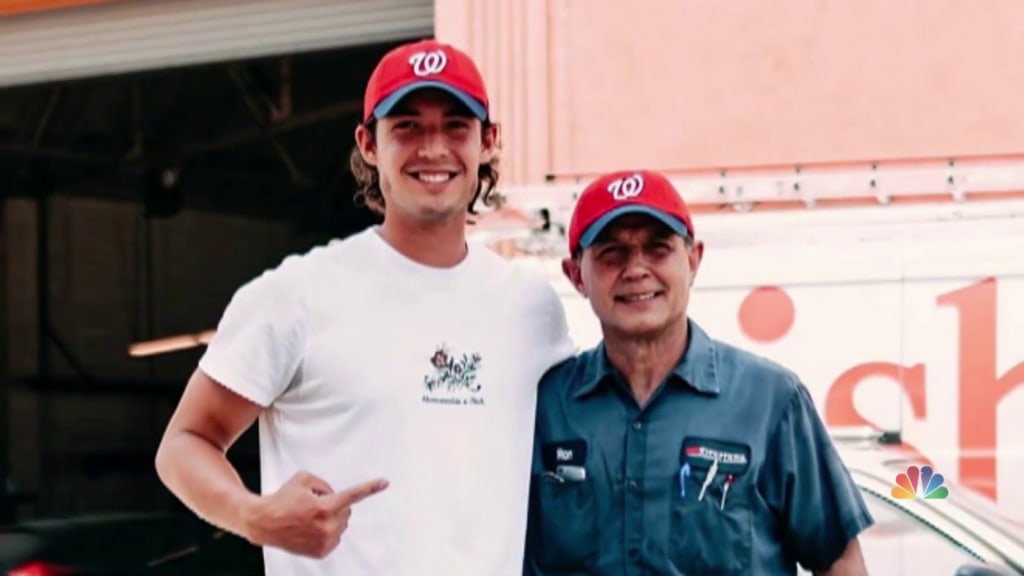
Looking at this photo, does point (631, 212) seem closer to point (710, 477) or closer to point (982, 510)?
point (710, 477)

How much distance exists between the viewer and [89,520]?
9.09m

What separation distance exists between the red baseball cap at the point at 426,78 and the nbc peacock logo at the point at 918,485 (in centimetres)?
221

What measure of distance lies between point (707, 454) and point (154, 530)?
6.79 meters

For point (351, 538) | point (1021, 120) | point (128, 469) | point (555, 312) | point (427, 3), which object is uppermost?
point (427, 3)

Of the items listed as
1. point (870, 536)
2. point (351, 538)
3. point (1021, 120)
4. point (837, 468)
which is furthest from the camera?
point (1021, 120)

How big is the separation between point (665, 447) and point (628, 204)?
0.42 meters

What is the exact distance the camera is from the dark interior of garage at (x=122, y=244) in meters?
13.3

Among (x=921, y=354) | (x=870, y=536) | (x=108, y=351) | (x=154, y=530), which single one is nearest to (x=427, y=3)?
(x=154, y=530)

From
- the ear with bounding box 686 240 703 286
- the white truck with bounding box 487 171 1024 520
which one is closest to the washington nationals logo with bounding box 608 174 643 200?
the ear with bounding box 686 240 703 286

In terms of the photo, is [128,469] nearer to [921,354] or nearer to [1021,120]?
[1021,120]

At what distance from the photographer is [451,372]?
274 cm

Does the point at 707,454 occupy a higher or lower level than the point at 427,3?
lower

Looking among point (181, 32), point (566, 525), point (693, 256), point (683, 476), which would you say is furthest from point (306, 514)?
point (181, 32)

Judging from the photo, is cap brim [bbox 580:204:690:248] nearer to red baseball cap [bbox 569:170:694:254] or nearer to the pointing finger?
red baseball cap [bbox 569:170:694:254]
